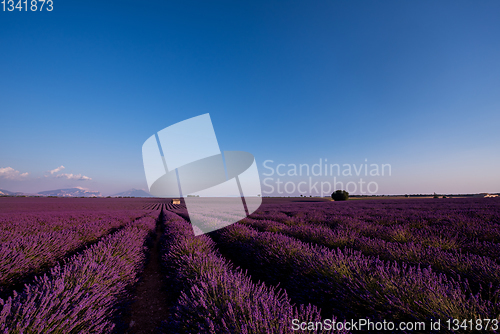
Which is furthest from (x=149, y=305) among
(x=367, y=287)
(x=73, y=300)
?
(x=367, y=287)

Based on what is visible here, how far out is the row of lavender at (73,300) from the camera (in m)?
1.38

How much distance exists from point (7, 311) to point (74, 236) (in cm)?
472

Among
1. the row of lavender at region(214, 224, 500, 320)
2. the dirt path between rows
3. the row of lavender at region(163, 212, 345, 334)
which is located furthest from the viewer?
the dirt path between rows

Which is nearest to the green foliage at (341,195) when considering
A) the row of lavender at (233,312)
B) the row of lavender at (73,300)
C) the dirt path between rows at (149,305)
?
the dirt path between rows at (149,305)

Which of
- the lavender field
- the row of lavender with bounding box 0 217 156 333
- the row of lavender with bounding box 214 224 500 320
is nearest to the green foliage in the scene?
the lavender field

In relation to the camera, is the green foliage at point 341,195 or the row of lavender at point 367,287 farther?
the green foliage at point 341,195

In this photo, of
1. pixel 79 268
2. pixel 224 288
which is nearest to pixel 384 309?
pixel 224 288

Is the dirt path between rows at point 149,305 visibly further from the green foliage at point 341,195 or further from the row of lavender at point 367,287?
the green foliage at point 341,195

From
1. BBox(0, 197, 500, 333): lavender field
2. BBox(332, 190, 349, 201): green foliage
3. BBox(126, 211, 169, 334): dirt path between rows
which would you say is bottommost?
BBox(332, 190, 349, 201): green foliage

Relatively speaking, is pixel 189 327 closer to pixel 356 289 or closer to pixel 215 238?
pixel 356 289

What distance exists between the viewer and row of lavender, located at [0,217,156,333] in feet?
4.53

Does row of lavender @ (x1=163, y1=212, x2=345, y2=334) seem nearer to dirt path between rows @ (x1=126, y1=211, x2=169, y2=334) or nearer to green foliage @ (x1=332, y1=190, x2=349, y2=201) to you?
dirt path between rows @ (x1=126, y1=211, x2=169, y2=334)

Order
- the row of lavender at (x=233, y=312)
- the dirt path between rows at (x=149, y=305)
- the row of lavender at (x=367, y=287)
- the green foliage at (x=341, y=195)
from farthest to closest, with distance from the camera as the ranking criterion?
1. the green foliage at (x=341, y=195)
2. the dirt path between rows at (x=149, y=305)
3. the row of lavender at (x=367, y=287)
4. the row of lavender at (x=233, y=312)

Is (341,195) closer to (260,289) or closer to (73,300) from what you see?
(260,289)
